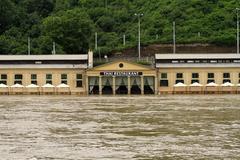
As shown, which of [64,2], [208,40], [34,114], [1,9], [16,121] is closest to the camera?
[16,121]

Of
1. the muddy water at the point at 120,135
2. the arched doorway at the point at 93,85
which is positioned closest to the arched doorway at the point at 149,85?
the arched doorway at the point at 93,85

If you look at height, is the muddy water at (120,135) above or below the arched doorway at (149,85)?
below

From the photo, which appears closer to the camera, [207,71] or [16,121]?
[16,121]

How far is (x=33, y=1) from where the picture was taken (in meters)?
166

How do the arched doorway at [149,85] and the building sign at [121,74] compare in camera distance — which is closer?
the building sign at [121,74]

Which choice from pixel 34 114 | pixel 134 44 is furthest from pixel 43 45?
pixel 34 114

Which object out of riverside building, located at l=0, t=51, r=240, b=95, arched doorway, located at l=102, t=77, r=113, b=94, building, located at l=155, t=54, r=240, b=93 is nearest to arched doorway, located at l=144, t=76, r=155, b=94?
riverside building, located at l=0, t=51, r=240, b=95

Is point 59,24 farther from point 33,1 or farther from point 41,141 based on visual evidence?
point 41,141

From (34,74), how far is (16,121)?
61.4m

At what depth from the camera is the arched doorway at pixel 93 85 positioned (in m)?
104

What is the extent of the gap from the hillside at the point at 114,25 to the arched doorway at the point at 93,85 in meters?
20.8

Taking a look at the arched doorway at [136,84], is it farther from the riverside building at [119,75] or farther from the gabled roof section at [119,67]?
the gabled roof section at [119,67]

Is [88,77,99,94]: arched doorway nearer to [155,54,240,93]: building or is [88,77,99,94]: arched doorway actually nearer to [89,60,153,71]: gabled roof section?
[89,60,153,71]: gabled roof section

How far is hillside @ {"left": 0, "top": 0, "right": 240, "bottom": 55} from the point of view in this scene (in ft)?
422
